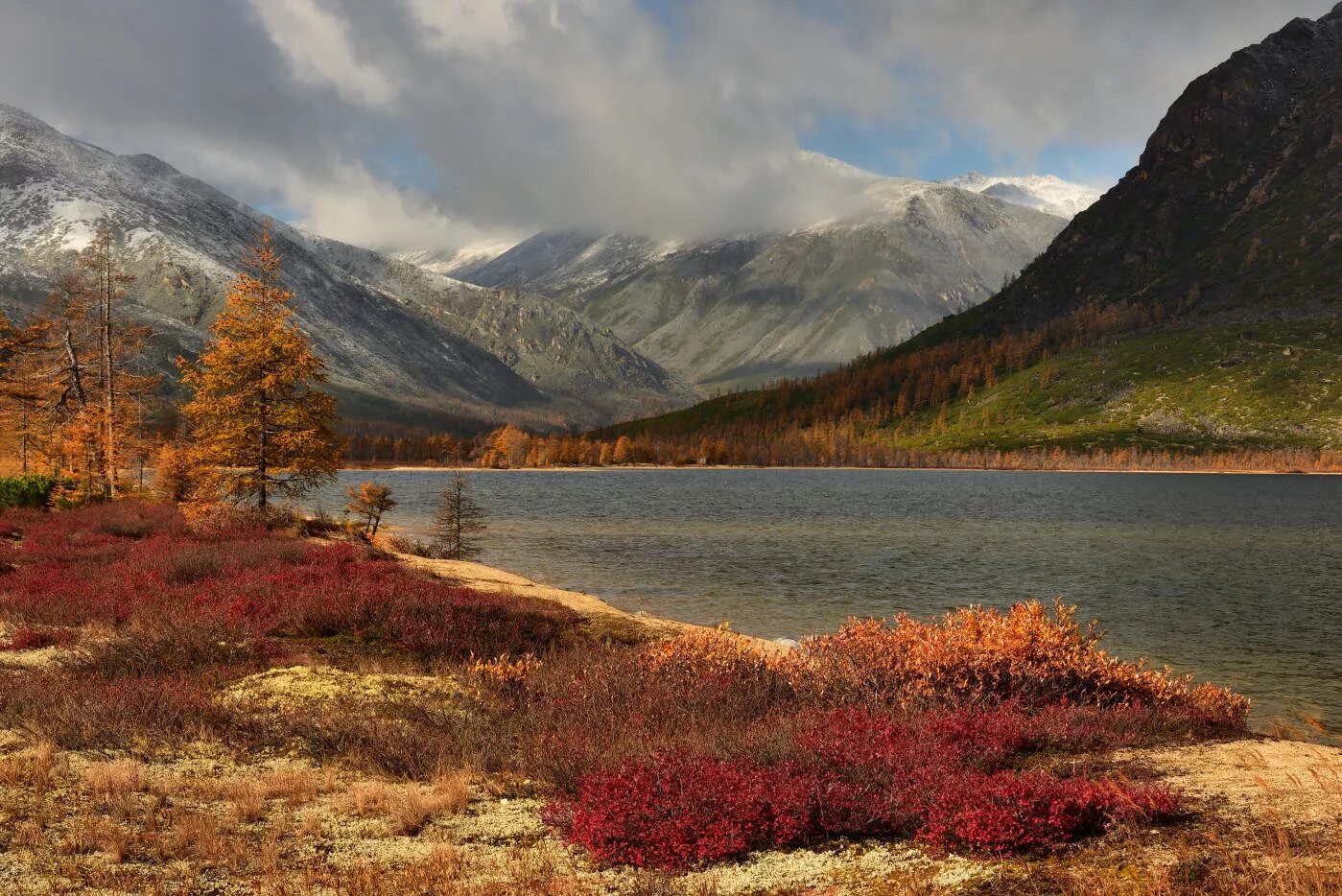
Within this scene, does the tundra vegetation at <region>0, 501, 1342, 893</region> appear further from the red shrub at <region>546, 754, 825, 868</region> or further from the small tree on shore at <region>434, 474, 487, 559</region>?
the small tree on shore at <region>434, 474, 487, 559</region>

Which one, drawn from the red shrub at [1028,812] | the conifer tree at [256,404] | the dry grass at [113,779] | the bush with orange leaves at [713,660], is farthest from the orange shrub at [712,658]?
the conifer tree at [256,404]

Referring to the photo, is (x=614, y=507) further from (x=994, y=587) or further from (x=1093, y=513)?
(x=994, y=587)

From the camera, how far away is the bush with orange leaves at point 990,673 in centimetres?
1240

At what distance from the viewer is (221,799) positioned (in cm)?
841

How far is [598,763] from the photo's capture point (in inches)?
359

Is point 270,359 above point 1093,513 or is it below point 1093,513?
above

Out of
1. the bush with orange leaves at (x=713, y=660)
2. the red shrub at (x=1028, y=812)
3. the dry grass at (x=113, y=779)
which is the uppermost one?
the red shrub at (x=1028, y=812)

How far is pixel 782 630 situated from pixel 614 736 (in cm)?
2185

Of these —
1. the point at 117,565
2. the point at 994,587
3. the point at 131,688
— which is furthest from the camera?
the point at 994,587

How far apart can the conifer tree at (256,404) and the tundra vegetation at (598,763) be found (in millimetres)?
23095

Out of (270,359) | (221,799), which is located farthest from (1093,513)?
(221,799)

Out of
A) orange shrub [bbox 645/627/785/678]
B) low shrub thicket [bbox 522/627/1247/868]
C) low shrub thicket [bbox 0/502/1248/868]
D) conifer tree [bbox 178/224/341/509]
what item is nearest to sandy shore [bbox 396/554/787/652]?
orange shrub [bbox 645/627/785/678]

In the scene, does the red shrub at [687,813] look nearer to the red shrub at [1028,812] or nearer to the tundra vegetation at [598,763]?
the tundra vegetation at [598,763]

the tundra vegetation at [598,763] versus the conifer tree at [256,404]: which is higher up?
the conifer tree at [256,404]
